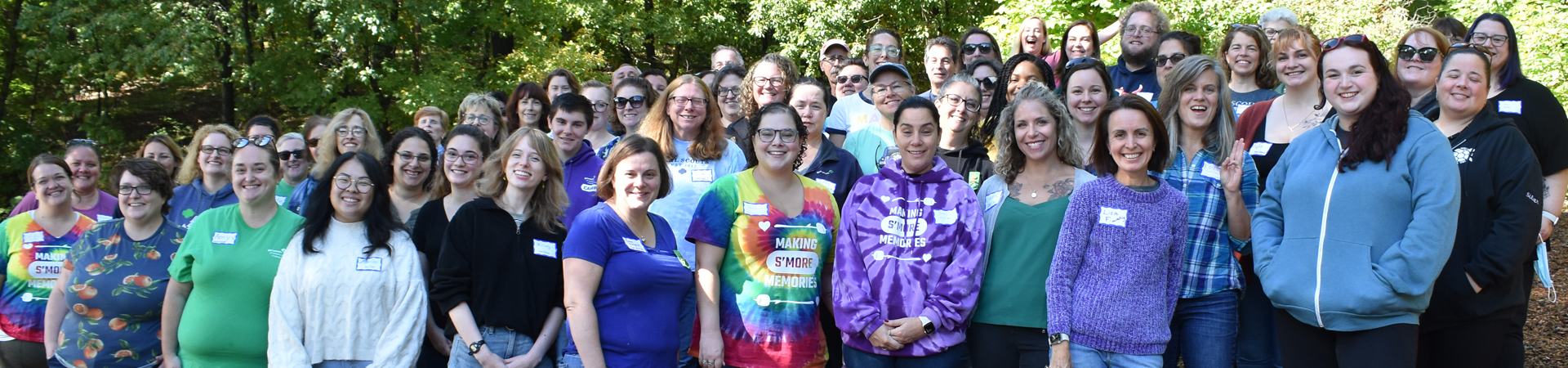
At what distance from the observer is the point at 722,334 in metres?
4.26

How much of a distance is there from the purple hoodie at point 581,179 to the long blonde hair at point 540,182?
0.69 m

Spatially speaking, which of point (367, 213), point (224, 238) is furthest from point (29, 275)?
point (367, 213)

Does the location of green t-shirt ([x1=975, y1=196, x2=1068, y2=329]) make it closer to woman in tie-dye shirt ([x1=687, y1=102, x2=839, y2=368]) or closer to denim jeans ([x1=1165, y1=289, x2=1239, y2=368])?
denim jeans ([x1=1165, y1=289, x2=1239, y2=368])

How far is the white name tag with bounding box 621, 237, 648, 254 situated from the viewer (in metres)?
3.98

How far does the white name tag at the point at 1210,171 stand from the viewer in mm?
4231

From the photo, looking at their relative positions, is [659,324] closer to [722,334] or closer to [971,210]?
[722,334]

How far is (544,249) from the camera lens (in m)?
4.33

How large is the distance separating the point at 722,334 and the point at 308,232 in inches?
73.6

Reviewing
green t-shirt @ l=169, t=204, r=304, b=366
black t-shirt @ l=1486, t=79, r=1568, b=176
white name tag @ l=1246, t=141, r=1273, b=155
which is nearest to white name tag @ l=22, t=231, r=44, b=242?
green t-shirt @ l=169, t=204, r=304, b=366

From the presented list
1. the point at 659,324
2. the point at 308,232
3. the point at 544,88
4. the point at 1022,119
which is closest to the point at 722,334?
the point at 659,324

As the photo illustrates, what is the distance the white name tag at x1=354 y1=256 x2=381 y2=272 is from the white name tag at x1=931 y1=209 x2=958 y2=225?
2.41 m

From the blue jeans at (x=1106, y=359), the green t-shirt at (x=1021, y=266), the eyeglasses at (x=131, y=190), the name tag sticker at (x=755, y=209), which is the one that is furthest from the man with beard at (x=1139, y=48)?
the eyeglasses at (x=131, y=190)

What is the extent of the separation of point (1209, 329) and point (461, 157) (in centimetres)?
352

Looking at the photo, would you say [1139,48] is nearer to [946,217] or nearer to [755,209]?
[946,217]
